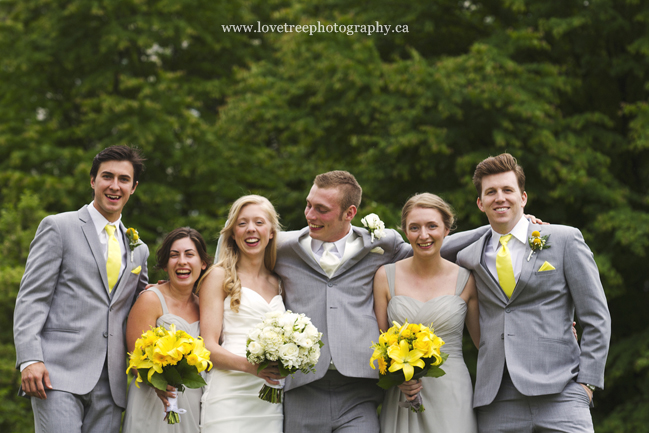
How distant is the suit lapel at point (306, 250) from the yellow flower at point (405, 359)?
971mm

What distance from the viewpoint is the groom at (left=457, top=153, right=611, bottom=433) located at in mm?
4559

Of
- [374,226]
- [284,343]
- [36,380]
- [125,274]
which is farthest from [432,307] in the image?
[36,380]

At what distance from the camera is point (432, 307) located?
193 inches

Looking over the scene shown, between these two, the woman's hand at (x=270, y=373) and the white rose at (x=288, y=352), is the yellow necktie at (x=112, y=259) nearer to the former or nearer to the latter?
the woman's hand at (x=270, y=373)

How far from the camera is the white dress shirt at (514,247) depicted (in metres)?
4.83

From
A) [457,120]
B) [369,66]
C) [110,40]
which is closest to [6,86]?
[110,40]

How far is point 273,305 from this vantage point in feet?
16.5

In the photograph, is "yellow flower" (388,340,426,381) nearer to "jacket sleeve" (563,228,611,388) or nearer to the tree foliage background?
"jacket sleeve" (563,228,611,388)

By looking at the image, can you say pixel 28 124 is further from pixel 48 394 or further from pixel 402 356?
pixel 402 356

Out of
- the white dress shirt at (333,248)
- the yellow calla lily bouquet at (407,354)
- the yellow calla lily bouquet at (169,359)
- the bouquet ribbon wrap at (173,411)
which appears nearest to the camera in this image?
the yellow calla lily bouquet at (169,359)

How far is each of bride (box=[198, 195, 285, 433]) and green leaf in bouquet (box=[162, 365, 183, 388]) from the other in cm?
55

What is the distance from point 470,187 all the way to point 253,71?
217 inches

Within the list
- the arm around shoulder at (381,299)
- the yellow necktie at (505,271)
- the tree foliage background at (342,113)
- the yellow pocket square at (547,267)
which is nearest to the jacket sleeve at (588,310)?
the yellow pocket square at (547,267)

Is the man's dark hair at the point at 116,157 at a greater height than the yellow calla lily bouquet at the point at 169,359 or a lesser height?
greater
